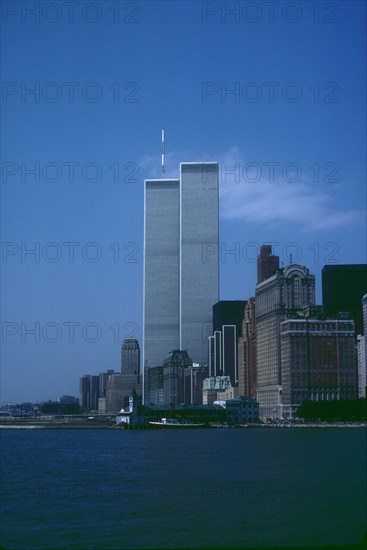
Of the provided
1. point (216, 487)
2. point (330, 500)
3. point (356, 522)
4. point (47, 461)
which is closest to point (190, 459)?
point (47, 461)

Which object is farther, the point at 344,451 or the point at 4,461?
the point at 344,451

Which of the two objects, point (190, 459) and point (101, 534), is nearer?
point (101, 534)

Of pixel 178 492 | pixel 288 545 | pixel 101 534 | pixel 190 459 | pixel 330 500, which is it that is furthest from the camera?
pixel 190 459

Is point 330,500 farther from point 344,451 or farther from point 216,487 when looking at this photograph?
point 344,451

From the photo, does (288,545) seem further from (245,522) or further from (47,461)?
(47,461)

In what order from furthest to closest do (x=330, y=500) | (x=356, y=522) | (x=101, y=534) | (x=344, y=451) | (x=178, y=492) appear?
1. (x=344, y=451)
2. (x=178, y=492)
3. (x=330, y=500)
4. (x=356, y=522)
5. (x=101, y=534)

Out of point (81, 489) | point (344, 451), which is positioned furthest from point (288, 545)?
point (344, 451)
